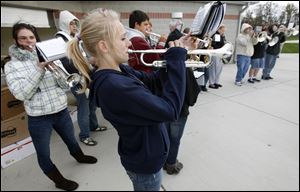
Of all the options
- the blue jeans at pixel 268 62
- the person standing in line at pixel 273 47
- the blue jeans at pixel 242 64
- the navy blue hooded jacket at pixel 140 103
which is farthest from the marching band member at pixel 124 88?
the blue jeans at pixel 268 62

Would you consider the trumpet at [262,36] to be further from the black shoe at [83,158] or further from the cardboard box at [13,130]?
the cardboard box at [13,130]

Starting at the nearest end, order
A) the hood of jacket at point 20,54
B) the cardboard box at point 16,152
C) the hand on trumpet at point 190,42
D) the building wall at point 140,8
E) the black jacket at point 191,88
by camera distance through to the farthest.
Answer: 1. the hand on trumpet at point 190,42
2. the black jacket at point 191,88
3. the hood of jacket at point 20,54
4. the cardboard box at point 16,152
5. the building wall at point 140,8

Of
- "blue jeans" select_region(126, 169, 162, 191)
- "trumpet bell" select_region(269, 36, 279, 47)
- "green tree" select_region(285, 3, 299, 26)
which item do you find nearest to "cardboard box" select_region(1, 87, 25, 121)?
"blue jeans" select_region(126, 169, 162, 191)

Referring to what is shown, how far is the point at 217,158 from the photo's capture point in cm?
257

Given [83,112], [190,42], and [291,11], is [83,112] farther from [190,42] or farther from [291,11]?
[291,11]

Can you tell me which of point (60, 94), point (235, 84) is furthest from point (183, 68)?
point (235, 84)

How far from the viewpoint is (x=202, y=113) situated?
3.86m

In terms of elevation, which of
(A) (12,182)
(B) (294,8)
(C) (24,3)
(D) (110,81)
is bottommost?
(A) (12,182)

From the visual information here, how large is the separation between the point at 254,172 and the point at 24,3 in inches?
177

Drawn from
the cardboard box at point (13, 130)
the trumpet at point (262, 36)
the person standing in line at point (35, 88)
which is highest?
the trumpet at point (262, 36)

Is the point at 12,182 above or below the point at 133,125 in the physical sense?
below

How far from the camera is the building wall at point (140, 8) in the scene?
4938mm

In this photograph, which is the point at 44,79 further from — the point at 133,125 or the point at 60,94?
the point at 133,125

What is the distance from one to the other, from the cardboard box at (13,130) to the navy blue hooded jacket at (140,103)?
7.06 feet
